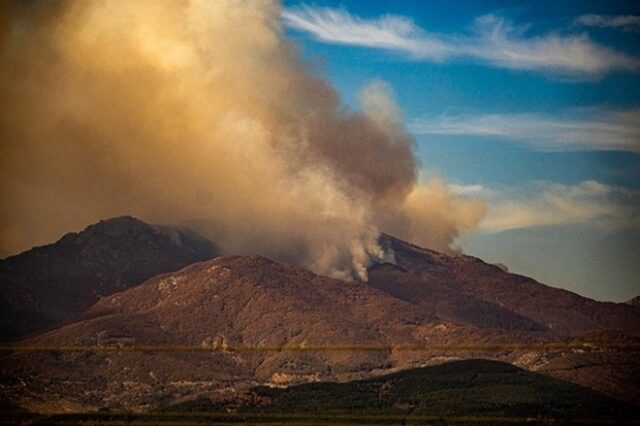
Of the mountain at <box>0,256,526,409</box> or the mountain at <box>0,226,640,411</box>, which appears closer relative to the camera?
the mountain at <box>0,226,640,411</box>

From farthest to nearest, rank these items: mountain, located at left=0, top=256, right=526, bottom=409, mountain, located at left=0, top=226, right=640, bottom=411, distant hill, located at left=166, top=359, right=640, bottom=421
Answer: mountain, located at left=0, top=256, right=526, bottom=409
mountain, located at left=0, top=226, right=640, bottom=411
distant hill, located at left=166, top=359, right=640, bottom=421

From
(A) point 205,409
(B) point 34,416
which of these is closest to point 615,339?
(A) point 205,409

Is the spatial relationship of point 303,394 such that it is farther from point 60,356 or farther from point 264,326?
point 264,326

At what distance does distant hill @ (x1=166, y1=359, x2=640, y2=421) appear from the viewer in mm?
106188

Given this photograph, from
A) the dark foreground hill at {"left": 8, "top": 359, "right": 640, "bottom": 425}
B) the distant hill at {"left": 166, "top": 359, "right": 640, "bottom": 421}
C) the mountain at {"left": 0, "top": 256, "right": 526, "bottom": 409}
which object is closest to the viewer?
the dark foreground hill at {"left": 8, "top": 359, "right": 640, "bottom": 425}

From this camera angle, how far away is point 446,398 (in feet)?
389

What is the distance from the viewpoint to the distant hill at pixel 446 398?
106 metres

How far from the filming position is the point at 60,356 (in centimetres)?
16562

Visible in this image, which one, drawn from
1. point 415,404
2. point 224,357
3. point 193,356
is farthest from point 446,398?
point 224,357

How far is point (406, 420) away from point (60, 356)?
269 feet

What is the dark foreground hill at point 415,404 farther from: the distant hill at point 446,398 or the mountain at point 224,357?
the mountain at point 224,357

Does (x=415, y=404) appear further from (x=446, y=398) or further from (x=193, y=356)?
(x=193, y=356)

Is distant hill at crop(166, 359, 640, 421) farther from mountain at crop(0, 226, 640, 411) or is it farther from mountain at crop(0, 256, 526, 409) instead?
mountain at crop(0, 256, 526, 409)

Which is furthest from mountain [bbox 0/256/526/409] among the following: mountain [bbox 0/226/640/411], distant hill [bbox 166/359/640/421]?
distant hill [bbox 166/359/640/421]
